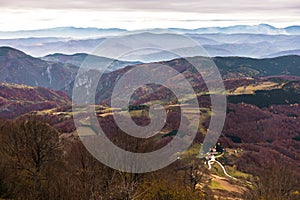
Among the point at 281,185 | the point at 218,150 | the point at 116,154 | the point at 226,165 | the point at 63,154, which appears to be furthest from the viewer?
the point at 218,150

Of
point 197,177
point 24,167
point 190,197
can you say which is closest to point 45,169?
point 24,167

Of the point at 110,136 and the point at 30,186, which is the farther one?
the point at 110,136

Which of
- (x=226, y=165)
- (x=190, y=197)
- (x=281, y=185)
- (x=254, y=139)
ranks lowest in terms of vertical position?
(x=254, y=139)

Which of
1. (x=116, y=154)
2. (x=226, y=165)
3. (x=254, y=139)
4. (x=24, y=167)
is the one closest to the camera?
(x=24, y=167)

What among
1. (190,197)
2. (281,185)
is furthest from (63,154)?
(281,185)

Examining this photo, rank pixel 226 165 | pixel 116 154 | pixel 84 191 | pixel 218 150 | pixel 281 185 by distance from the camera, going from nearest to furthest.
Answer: pixel 84 191, pixel 116 154, pixel 281 185, pixel 226 165, pixel 218 150

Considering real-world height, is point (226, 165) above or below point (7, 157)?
below

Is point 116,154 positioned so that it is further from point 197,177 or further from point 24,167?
point 197,177

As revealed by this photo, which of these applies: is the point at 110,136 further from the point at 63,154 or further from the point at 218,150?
the point at 218,150

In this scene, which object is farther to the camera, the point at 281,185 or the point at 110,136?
the point at 281,185
